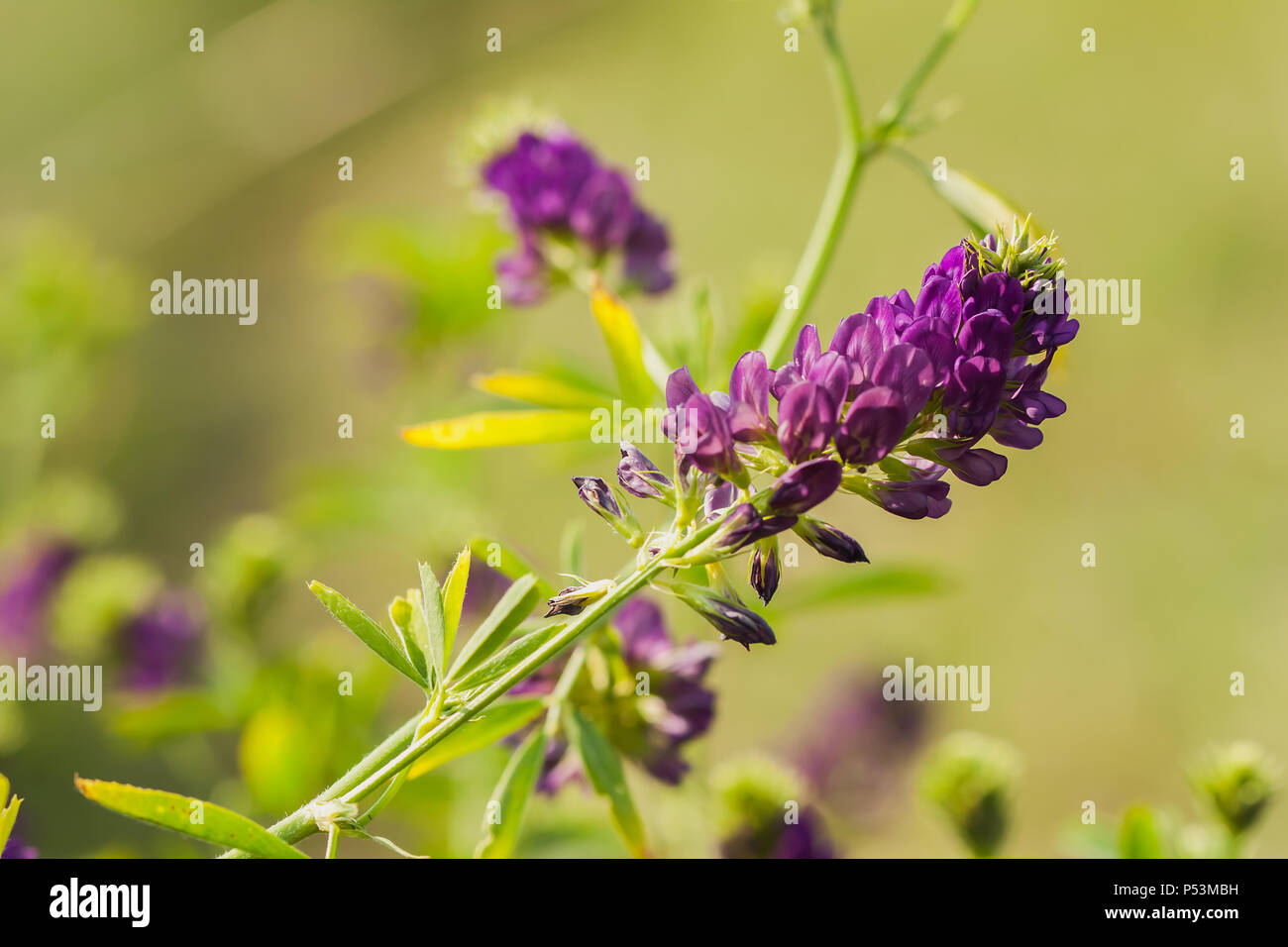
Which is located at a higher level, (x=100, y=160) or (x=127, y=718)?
(x=100, y=160)

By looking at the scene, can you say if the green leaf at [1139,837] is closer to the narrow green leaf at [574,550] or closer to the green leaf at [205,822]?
the narrow green leaf at [574,550]

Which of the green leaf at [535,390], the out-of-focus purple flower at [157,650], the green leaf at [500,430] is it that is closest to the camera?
the green leaf at [500,430]

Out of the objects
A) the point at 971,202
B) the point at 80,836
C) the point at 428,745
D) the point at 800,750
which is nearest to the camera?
the point at 428,745

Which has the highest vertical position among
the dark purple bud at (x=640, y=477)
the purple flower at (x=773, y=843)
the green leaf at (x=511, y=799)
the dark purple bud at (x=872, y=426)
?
the dark purple bud at (x=872, y=426)

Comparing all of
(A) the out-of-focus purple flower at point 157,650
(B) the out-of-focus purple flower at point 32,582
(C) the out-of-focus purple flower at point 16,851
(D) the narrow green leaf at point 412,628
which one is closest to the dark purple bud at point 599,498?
(D) the narrow green leaf at point 412,628

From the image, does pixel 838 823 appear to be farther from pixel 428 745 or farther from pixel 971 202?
pixel 428 745

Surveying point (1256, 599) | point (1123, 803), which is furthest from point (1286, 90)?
point (1123, 803)

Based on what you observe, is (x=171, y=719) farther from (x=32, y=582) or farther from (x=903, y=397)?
(x=903, y=397)

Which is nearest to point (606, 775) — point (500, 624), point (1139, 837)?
point (500, 624)
